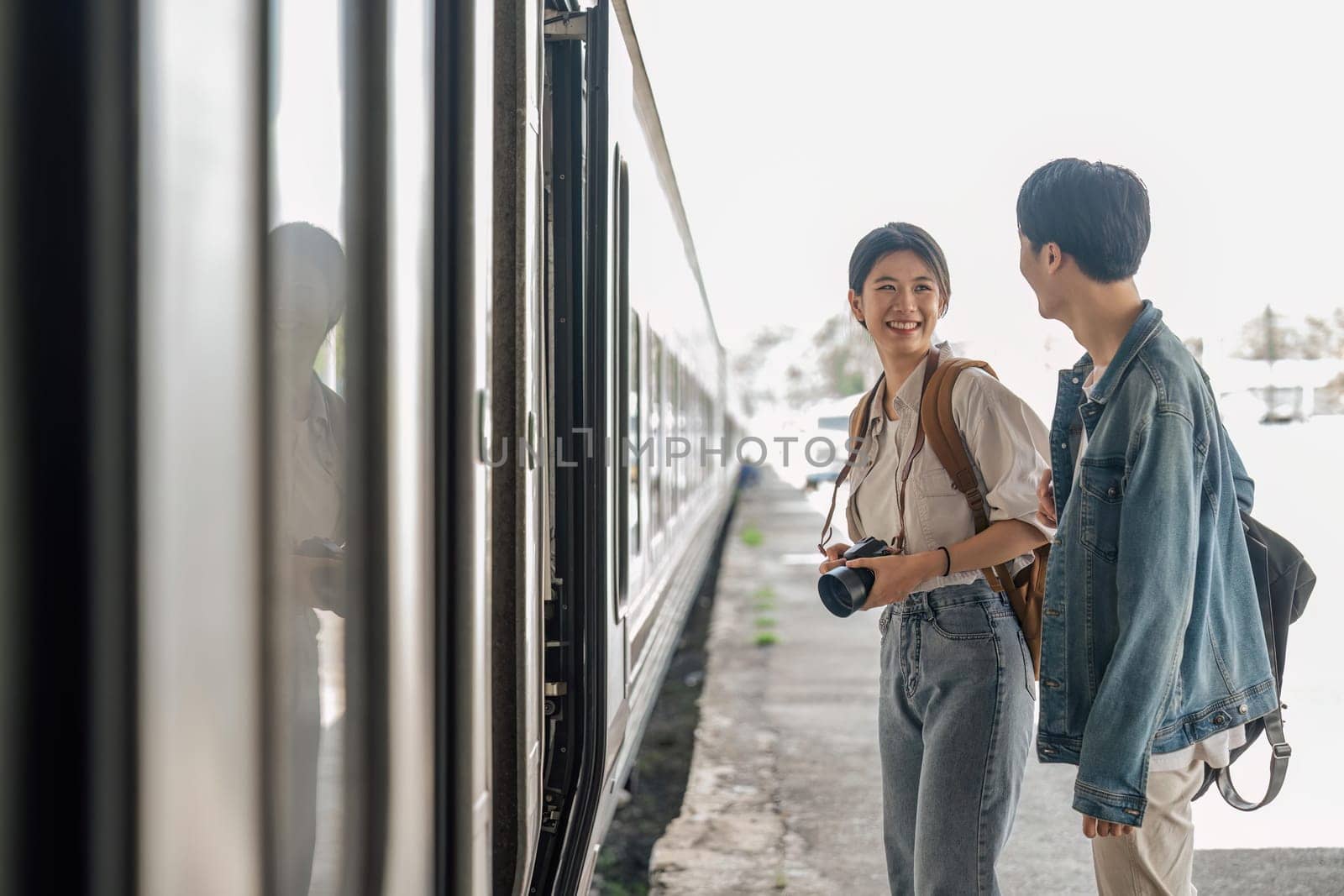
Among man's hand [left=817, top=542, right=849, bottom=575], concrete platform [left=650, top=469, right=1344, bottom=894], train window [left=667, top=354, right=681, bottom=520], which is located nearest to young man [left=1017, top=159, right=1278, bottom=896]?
man's hand [left=817, top=542, right=849, bottom=575]

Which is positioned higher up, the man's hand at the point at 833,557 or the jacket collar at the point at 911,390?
the jacket collar at the point at 911,390

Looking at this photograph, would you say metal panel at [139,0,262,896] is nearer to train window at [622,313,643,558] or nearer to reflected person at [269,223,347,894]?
reflected person at [269,223,347,894]

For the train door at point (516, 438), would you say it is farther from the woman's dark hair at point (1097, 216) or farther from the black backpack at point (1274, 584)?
the black backpack at point (1274, 584)

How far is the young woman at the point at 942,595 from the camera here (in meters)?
1.85

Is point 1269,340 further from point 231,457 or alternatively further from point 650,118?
point 231,457

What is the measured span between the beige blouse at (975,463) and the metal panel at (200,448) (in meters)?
1.35

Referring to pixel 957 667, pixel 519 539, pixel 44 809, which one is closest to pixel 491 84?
pixel 519 539

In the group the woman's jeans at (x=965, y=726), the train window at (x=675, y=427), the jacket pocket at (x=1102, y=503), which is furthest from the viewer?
the train window at (x=675, y=427)

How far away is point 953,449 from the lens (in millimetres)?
1918

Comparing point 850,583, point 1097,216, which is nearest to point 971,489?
point 850,583

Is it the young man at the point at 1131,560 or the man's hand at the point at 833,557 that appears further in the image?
Result: the man's hand at the point at 833,557

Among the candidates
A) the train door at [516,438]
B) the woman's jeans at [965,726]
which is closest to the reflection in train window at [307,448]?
the train door at [516,438]

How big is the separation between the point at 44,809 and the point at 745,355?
210ft

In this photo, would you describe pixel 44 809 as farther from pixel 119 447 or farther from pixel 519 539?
pixel 519 539
